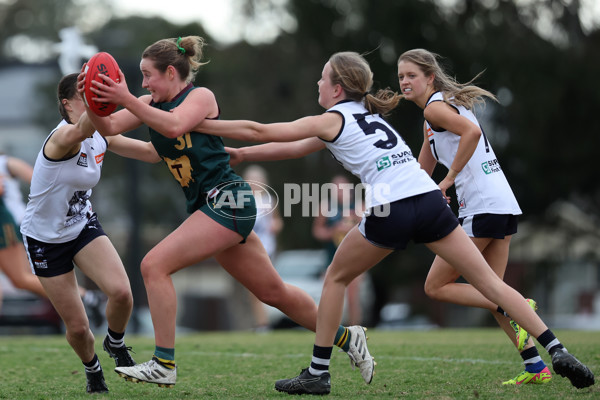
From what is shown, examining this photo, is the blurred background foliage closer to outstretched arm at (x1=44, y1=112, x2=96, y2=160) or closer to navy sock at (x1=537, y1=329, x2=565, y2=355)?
outstretched arm at (x1=44, y1=112, x2=96, y2=160)

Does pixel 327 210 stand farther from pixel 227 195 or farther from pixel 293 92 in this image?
pixel 293 92

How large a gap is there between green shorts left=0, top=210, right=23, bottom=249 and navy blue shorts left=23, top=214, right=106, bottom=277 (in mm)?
3482

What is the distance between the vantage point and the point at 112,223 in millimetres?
25219

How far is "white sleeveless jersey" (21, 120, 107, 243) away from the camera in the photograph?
573cm

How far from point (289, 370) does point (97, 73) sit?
3088mm

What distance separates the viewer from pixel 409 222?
5383mm

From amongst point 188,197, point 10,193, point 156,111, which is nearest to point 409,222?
point 188,197

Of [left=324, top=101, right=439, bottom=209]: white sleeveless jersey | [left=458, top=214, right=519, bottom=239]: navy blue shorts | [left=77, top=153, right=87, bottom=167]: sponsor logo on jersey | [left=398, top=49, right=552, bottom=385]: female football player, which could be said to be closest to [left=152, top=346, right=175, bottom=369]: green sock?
[left=77, top=153, right=87, bottom=167]: sponsor logo on jersey

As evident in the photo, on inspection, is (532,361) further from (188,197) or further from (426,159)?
(188,197)

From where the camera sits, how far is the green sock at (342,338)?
5922 millimetres

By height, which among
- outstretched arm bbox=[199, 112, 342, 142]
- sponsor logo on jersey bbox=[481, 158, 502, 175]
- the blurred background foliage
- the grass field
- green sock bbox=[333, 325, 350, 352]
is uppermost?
the blurred background foliage

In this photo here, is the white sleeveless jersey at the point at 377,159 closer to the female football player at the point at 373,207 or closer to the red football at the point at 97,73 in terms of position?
the female football player at the point at 373,207

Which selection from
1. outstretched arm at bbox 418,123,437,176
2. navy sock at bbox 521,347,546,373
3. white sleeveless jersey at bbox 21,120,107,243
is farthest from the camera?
outstretched arm at bbox 418,123,437,176

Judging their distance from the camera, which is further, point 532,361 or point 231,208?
point 532,361
